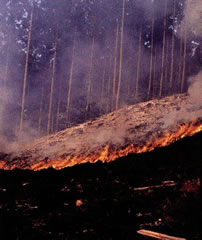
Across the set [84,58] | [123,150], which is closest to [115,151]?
[123,150]

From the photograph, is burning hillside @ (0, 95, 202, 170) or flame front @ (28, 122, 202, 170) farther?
burning hillside @ (0, 95, 202, 170)

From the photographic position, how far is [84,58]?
14586 millimetres

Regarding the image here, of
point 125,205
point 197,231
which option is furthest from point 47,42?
point 197,231

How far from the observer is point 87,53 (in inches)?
590

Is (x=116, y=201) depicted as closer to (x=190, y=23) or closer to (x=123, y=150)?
(x=123, y=150)

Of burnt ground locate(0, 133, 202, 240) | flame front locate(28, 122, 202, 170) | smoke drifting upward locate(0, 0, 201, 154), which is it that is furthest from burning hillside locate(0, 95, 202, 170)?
smoke drifting upward locate(0, 0, 201, 154)

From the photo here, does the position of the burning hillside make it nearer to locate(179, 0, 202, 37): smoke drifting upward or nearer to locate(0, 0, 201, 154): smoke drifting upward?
locate(0, 0, 201, 154): smoke drifting upward

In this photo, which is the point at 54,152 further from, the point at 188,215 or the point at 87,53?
the point at 87,53

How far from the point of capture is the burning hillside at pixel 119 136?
514cm

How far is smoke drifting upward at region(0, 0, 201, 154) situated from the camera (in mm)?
13648

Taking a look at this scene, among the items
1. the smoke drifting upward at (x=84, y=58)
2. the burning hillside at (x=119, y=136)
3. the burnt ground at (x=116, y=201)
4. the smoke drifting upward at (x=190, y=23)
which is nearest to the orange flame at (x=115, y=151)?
the burning hillside at (x=119, y=136)

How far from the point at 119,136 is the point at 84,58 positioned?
378 inches

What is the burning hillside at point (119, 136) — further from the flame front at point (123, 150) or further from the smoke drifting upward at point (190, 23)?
the smoke drifting upward at point (190, 23)

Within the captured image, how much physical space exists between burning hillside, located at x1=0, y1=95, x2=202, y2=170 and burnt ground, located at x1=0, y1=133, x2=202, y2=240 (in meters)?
0.51
